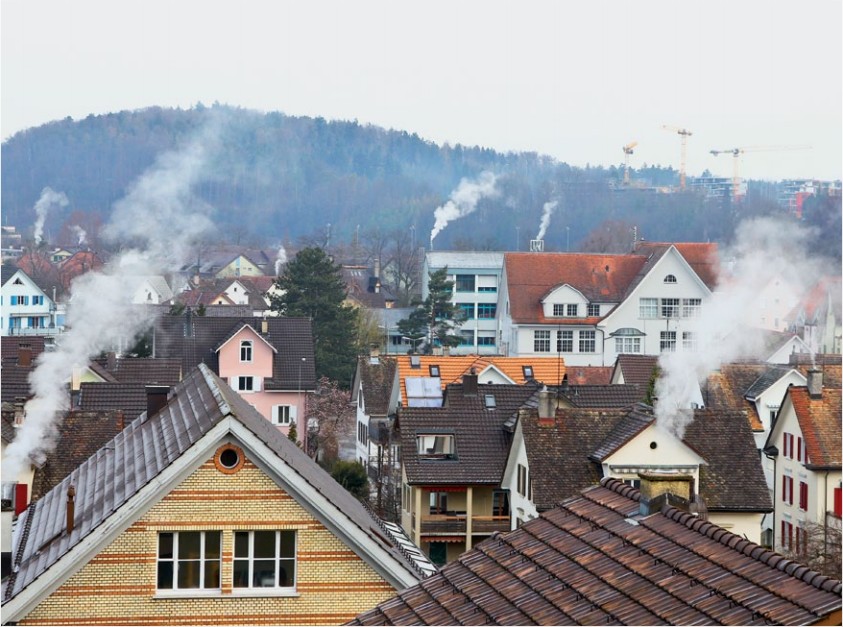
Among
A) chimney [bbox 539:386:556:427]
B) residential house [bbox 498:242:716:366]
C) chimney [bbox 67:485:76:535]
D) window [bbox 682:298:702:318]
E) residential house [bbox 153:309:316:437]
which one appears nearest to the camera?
chimney [bbox 67:485:76:535]

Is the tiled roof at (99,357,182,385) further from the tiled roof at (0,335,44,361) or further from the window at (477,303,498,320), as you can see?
the window at (477,303,498,320)

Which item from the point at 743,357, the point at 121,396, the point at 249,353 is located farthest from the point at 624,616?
the point at 249,353

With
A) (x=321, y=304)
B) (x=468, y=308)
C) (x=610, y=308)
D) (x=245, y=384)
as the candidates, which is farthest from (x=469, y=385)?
(x=468, y=308)

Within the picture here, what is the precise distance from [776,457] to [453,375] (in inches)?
487

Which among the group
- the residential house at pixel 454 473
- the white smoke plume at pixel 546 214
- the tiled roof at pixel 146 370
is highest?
the white smoke plume at pixel 546 214

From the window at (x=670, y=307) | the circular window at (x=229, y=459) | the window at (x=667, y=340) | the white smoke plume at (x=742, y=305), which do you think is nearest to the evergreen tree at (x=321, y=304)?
the window at (x=667, y=340)

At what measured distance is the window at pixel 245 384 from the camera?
55094mm

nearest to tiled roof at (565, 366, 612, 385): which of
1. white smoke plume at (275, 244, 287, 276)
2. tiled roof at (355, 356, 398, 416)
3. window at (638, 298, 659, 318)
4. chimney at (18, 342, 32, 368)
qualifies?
tiled roof at (355, 356, 398, 416)

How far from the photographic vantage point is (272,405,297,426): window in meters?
54.4

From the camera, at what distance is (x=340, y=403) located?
2395 inches

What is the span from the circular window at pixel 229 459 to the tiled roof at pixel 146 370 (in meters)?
31.1

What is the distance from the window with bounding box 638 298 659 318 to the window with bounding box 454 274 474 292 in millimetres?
13138

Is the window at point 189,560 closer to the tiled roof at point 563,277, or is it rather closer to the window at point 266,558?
the window at point 266,558

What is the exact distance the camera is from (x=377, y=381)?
52.6m
